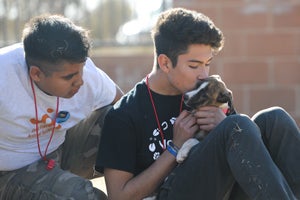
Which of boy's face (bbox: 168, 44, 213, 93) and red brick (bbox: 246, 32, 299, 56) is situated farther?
red brick (bbox: 246, 32, 299, 56)

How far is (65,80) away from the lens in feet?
13.5

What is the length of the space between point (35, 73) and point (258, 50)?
3560 millimetres

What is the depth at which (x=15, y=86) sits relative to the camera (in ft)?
13.5

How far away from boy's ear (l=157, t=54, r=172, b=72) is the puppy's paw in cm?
46

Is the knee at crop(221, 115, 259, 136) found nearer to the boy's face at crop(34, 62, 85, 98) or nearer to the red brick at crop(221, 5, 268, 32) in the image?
the boy's face at crop(34, 62, 85, 98)

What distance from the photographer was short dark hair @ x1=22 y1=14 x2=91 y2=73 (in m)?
4.06

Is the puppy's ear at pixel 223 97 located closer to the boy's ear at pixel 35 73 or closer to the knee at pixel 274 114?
the knee at pixel 274 114

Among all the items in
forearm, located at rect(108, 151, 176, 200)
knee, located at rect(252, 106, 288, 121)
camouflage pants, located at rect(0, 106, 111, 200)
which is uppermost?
knee, located at rect(252, 106, 288, 121)

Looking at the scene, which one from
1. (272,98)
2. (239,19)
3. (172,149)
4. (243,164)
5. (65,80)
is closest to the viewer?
(243,164)

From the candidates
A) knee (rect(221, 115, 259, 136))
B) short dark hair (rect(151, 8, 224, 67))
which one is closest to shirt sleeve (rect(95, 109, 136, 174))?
short dark hair (rect(151, 8, 224, 67))

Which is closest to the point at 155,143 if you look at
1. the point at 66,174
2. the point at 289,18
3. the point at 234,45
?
the point at 66,174

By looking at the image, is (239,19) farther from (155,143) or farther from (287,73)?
(155,143)

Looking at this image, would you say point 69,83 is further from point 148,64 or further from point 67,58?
point 148,64

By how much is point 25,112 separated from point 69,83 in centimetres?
31
